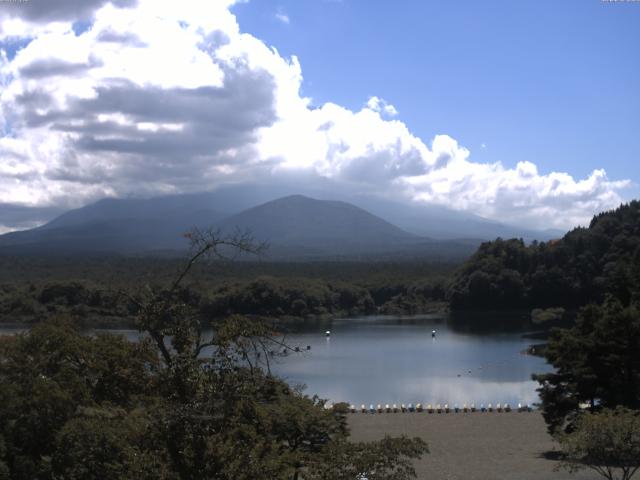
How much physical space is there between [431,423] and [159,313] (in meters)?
19.1

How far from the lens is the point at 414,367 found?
42.1m

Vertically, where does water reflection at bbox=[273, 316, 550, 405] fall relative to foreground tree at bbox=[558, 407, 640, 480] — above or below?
below

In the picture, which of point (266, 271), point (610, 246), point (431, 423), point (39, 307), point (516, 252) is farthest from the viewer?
point (266, 271)

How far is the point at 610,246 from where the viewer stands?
2712 inches

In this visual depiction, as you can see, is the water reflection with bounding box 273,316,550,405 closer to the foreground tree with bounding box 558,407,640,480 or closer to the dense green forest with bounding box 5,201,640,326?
the dense green forest with bounding box 5,201,640,326

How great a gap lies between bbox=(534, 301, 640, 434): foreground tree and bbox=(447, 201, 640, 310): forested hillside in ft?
161

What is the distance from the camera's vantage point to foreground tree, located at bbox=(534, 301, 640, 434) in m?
18.0

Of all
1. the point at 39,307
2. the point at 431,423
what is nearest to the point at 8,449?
the point at 431,423

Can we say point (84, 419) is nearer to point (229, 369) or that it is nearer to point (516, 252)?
point (229, 369)

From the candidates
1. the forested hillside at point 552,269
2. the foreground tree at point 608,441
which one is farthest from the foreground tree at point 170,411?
the forested hillside at point 552,269

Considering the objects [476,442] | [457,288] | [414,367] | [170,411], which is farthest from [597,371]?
[457,288]

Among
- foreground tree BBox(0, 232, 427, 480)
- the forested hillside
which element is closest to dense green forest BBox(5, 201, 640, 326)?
the forested hillside

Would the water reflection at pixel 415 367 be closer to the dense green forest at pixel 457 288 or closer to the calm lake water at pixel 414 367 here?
the calm lake water at pixel 414 367

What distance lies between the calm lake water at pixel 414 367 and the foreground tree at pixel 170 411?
1659 centimetres
